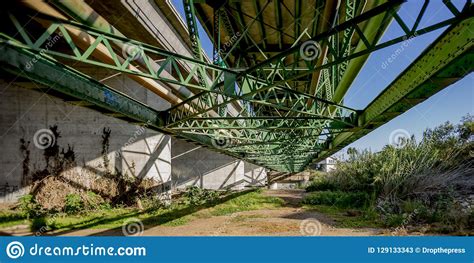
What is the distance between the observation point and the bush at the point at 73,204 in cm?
1255

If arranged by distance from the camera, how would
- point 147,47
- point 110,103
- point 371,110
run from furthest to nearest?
point 371,110 → point 110,103 → point 147,47

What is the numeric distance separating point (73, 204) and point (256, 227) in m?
7.72

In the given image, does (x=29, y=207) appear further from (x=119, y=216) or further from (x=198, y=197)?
(x=198, y=197)

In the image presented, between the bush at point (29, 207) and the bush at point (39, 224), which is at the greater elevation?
the bush at point (29, 207)

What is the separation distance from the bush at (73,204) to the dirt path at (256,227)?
3.35 metres

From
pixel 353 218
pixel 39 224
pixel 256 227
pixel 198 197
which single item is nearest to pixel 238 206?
pixel 198 197

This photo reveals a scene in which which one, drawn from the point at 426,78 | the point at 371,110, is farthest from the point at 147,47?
the point at 371,110

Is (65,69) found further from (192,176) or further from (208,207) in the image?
(192,176)

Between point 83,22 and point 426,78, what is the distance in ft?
18.4

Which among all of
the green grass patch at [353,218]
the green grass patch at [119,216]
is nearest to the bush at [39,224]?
the green grass patch at [119,216]

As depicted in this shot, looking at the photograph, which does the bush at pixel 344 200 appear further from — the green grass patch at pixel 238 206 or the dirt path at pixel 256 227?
the dirt path at pixel 256 227

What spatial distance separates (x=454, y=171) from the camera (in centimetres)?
1266

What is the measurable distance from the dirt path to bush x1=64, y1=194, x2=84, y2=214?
3.35 metres

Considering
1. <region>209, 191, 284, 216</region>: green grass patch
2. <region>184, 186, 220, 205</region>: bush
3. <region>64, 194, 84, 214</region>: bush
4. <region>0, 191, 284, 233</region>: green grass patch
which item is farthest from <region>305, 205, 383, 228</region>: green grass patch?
<region>64, 194, 84, 214</region>: bush
